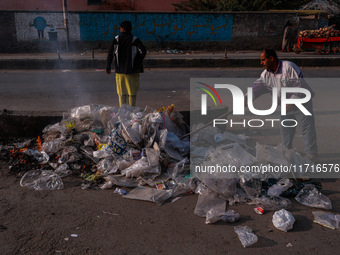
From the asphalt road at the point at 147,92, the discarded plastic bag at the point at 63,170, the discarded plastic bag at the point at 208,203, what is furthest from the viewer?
the asphalt road at the point at 147,92

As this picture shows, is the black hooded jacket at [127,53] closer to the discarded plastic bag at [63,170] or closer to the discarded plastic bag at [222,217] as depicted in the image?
the discarded plastic bag at [63,170]

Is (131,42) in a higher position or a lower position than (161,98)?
higher

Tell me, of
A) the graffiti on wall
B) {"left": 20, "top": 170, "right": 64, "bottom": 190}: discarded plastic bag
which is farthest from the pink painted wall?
{"left": 20, "top": 170, "right": 64, "bottom": 190}: discarded plastic bag

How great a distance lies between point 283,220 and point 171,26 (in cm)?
1524

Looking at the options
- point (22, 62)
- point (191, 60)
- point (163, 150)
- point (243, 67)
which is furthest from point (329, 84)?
point (22, 62)

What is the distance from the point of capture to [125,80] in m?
5.37

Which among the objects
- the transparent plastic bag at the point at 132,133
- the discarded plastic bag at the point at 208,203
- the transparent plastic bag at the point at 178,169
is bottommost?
the discarded plastic bag at the point at 208,203

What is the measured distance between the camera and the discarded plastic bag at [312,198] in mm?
3160

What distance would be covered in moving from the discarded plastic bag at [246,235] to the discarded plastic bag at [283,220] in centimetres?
24

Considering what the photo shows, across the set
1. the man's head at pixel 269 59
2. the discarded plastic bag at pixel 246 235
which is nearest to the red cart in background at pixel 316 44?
the man's head at pixel 269 59

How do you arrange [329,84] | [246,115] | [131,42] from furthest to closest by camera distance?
[329,84] < [246,115] < [131,42]

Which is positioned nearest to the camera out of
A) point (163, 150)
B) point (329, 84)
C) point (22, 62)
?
point (163, 150)

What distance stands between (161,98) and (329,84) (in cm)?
444

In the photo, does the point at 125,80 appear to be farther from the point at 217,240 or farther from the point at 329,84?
the point at 329,84
